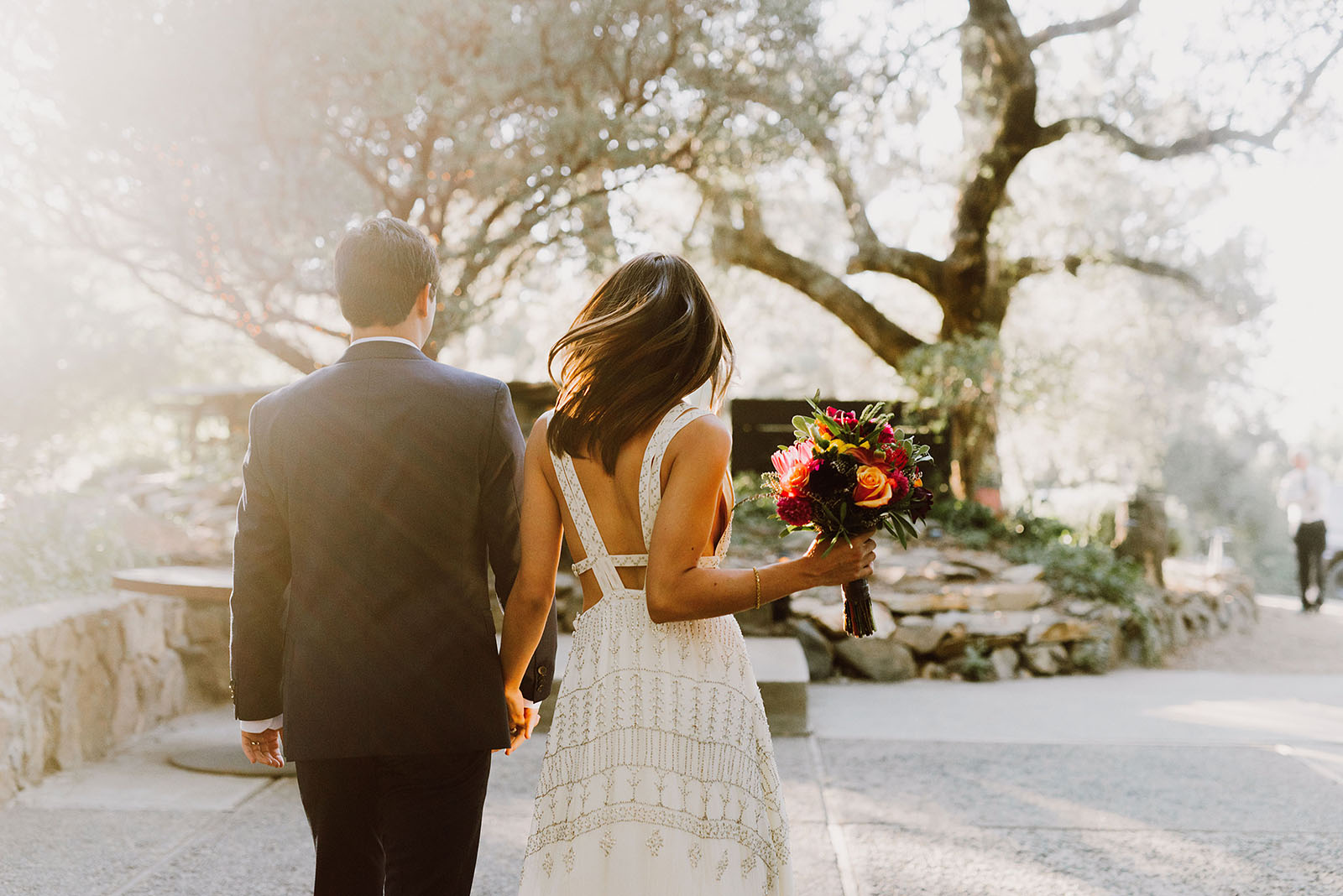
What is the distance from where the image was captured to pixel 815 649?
25.0ft

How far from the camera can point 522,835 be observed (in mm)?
4164

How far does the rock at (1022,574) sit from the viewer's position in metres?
8.84

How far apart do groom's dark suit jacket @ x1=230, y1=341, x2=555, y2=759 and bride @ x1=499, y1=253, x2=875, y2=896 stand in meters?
0.18

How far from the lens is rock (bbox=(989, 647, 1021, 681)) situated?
7.80 metres

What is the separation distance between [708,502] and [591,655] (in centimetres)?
43

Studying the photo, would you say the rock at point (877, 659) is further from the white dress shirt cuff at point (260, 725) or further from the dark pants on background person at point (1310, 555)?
the dark pants on background person at point (1310, 555)

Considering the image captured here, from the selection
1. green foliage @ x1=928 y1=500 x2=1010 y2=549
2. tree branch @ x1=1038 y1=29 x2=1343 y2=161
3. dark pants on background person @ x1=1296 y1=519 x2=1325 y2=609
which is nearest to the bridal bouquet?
green foliage @ x1=928 y1=500 x2=1010 y2=549

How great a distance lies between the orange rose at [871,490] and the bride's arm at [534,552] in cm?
63

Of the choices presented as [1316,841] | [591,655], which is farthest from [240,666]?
[1316,841]

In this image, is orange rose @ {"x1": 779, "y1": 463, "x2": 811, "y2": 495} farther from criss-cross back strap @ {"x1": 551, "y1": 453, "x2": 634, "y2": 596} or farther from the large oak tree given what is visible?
the large oak tree

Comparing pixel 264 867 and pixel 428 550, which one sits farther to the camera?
pixel 264 867

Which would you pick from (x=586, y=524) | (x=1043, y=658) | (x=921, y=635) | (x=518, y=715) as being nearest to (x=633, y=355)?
(x=586, y=524)

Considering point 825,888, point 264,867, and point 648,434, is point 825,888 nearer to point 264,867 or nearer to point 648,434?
point 264,867

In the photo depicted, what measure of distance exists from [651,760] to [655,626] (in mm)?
257
